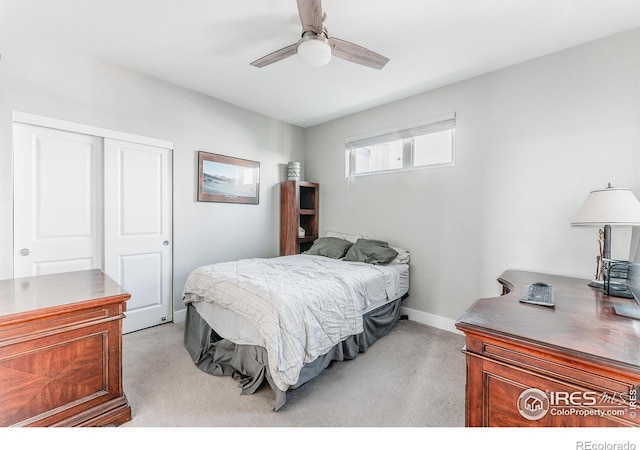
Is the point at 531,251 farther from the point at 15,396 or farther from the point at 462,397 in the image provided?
the point at 15,396

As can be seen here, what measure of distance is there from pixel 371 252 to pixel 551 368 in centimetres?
224

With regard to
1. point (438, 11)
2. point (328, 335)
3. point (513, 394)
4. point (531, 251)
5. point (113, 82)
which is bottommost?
point (328, 335)

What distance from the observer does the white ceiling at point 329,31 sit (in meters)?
1.91

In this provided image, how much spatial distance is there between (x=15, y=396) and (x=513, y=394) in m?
2.23

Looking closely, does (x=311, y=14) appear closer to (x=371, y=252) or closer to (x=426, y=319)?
(x=371, y=252)

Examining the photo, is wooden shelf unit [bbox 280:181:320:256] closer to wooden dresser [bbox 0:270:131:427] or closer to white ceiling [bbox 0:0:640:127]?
white ceiling [bbox 0:0:640:127]

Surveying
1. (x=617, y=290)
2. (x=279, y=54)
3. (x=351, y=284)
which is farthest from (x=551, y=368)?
(x=279, y=54)

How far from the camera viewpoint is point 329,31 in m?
2.16

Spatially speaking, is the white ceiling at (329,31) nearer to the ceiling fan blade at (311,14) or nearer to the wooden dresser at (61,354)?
the ceiling fan blade at (311,14)

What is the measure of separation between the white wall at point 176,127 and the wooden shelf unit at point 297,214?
0.54 ft

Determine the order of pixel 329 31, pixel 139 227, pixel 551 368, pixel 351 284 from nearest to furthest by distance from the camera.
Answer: pixel 551 368, pixel 329 31, pixel 351 284, pixel 139 227

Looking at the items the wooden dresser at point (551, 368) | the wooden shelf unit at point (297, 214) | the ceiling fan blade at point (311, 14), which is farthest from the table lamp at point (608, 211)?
the wooden shelf unit at point (297, 214)

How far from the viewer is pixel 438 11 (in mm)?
1920
